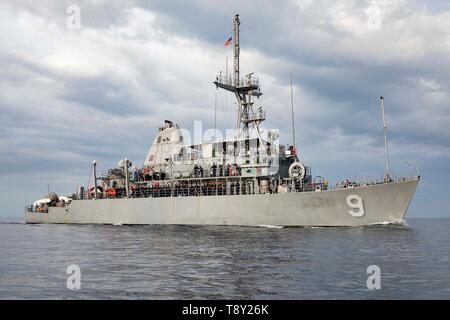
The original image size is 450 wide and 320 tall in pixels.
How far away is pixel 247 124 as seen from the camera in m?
41.4

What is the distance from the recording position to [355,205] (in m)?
30.2

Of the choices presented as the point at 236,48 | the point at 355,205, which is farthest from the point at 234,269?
the point at 236,48

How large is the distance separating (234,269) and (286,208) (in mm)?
17908

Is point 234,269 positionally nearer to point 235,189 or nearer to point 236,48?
point 235,189

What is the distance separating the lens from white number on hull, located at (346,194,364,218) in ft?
98.5

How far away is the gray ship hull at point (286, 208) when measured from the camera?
2969 centimetres

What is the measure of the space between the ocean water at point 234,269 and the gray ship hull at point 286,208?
598 centimetres

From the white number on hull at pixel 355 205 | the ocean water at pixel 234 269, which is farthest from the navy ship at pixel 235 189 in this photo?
the ocean water at pixel 234 269

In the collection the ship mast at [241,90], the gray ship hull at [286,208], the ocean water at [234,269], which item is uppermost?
the ship mast at [241,90]

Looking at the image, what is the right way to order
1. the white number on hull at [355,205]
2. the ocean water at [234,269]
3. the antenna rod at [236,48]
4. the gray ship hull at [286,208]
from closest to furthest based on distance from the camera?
1. the ocean water at [234,269]
2. the gray ship hull at [286,208]
3. the white number on hull at [355,205]
4. the antenna rod at [236,48]

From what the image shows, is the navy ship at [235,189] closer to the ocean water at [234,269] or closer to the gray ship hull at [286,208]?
the gray ship hull at [286,208]
